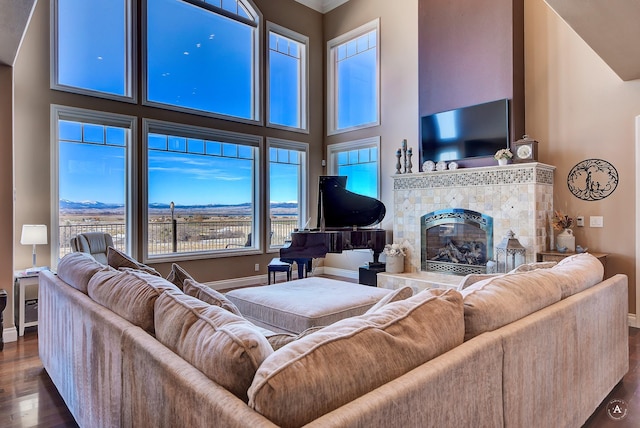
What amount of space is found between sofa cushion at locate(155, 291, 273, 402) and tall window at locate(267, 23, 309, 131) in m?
5.81

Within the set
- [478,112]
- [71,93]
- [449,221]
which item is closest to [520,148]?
[478,112]

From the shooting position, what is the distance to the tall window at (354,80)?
274 inches

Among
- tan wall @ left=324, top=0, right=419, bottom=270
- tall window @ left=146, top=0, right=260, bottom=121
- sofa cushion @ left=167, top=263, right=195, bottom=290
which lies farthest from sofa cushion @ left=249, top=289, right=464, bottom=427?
tall window @ left=146, top=0, right=260, bottom=121

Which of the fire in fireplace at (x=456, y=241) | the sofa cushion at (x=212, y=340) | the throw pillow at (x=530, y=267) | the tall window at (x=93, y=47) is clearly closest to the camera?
the sofa cushion at (x=212, y=340)

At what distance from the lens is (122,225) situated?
5.39m

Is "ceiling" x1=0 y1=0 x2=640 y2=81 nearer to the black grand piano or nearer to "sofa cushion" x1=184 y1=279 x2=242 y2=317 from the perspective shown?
"sofa cushion" x1=184 y1=279 x2=242 y2=317

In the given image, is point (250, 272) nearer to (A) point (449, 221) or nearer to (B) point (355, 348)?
(A) point (449, 221)

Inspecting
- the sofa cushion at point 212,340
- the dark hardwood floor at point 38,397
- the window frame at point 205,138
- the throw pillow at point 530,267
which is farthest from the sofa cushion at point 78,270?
the window frame at point 205,138

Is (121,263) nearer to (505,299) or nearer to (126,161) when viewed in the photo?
(505,299)

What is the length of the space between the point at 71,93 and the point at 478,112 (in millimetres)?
5338

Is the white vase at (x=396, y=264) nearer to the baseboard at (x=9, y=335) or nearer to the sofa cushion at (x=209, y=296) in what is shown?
the sofa cushion at (x=209, y=296)

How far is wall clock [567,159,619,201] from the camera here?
4.44 meters

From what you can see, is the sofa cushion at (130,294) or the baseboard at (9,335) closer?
the sofa cushion at (130,294)

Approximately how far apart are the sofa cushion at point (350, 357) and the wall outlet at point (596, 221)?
421cm
